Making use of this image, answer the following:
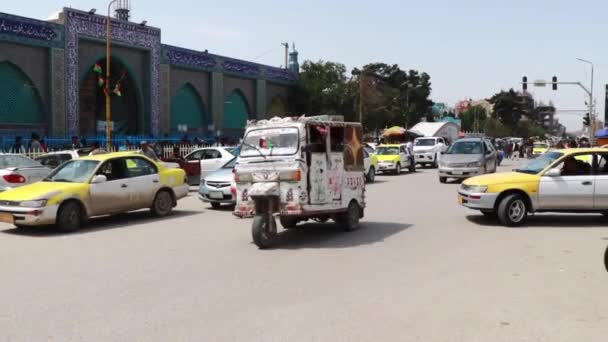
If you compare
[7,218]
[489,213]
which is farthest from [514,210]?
[7,218]

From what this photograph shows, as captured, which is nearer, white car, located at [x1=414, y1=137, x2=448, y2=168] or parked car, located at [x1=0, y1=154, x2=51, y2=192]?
parked car, located at [x1=0, y1=154, x2=51, y2=192]

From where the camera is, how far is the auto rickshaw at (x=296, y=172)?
9992 millimetres

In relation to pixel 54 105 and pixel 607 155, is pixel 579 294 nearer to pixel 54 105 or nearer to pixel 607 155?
pixel 607 155

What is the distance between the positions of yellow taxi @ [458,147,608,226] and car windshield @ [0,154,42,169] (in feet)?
37.1

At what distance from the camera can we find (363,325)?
562 centimetres

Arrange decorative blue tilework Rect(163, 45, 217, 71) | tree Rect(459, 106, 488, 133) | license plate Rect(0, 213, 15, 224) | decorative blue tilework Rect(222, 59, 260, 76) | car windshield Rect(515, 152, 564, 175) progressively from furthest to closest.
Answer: tree Rect(459, 106, 488, 133) < decorative blue tilework Rect(222, 59, 260, 76) < decorative blue tilework Rect(163, 45, 217, 71) < car windshield Rect(515, 152, 564, 175) < license plate Rect(0, 213, 15, 224)

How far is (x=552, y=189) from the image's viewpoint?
12.0 metres

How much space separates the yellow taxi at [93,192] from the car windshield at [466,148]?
13308 millimetres

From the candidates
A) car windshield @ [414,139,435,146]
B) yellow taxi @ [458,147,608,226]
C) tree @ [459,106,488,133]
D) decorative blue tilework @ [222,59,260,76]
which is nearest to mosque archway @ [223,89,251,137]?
decorative blue tilework @ [222,59,260,76]

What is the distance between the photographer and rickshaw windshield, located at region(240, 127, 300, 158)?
34.1 feet

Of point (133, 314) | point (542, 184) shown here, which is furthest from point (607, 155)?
point (133, 314)

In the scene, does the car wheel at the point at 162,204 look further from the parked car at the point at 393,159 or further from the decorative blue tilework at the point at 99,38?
the decorative blue tilework at the point at 99,38

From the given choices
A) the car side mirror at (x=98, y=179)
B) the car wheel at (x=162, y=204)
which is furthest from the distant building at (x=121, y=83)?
the car side mirror at (x=98, y=179)

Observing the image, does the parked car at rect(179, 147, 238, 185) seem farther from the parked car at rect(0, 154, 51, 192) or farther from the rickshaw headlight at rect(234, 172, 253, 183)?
the rickshaw headlight at rect(234, 172, 253, 183)
